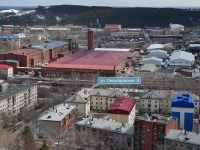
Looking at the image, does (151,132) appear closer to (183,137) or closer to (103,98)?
(183,137)

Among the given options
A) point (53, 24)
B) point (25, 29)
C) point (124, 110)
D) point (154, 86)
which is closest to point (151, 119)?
point (124, 110)

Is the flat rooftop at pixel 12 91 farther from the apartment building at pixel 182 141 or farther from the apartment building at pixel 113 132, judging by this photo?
the apartment building at pixel 182 141

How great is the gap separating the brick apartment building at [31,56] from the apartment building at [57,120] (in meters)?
9.77

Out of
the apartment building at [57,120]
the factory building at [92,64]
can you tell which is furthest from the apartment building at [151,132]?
the factory building at [92,64]

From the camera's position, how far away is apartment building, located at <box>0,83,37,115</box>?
438 inches

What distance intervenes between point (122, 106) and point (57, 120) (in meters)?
2.10

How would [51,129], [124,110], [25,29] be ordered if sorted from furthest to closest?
[25,29]
[124,110]
[51,129]

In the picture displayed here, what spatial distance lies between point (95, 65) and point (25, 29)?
24.2 metres

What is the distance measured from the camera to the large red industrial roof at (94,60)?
1786cm

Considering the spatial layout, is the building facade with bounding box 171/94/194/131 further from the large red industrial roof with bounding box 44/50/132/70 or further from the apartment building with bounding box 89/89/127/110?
the large red industrial roof with bounding box 44/50/132/70

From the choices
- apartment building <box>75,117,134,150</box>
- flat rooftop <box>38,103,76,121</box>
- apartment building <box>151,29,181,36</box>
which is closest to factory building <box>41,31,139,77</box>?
flat rooftop <box>38,103,76,121</box>

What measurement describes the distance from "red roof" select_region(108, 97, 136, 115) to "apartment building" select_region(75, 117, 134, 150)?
1044 millimetres

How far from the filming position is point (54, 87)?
15.0 m

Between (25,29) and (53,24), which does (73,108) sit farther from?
(53,24)
